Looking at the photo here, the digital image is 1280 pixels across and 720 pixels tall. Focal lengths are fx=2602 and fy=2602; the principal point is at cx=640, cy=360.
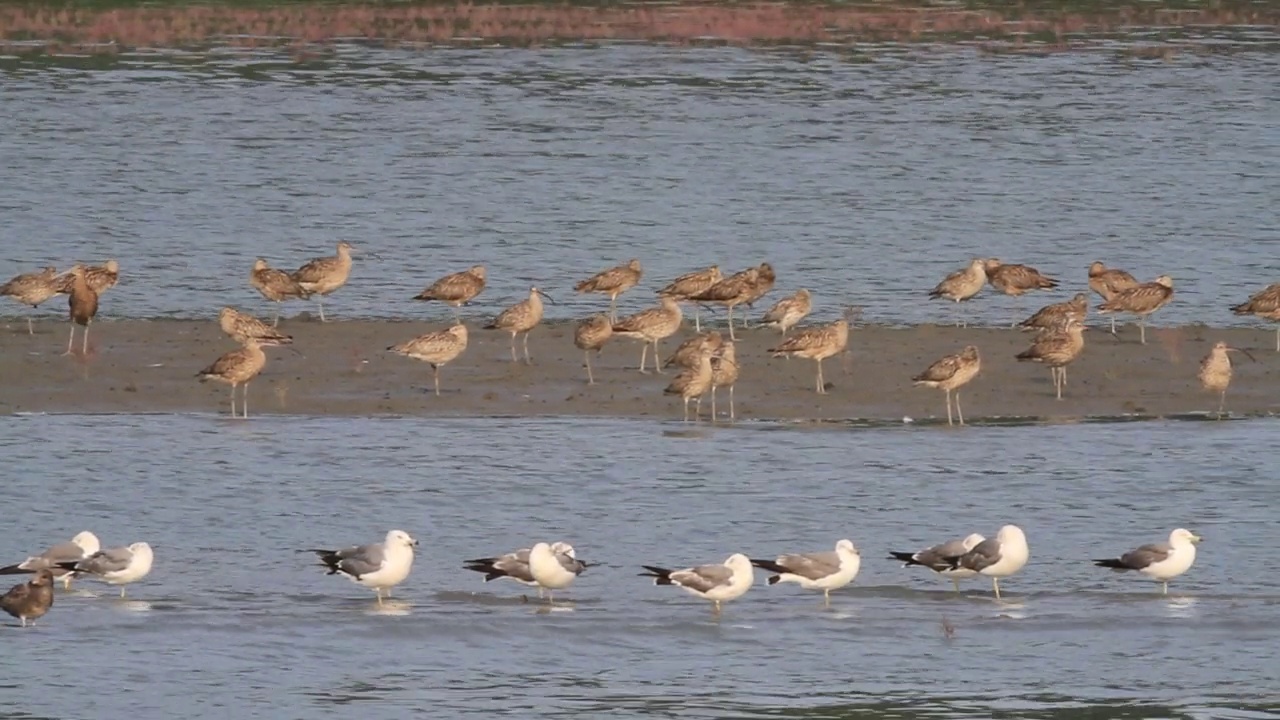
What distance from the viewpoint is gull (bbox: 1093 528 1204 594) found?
698 inches

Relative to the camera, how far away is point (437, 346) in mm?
23656

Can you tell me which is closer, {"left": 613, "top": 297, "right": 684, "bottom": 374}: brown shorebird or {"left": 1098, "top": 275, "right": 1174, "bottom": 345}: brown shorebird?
{"left": 613, "top": 297, "right": 684, "bottom": 374}: brown shorebird

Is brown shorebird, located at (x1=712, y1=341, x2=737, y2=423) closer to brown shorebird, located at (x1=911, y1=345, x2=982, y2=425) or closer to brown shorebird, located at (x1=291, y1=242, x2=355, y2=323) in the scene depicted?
brown shorebird, located at (x1=911, y1=345, x2=982, y2=425)

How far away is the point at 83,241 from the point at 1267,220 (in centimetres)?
1554

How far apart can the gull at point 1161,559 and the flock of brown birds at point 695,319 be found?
503cm

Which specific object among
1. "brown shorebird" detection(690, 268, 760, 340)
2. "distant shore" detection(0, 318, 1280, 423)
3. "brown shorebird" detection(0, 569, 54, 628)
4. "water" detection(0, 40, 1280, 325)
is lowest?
"water" detection(0, 40, 1280, 325)

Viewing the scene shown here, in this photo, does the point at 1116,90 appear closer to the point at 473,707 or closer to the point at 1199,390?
the point at 1199,390

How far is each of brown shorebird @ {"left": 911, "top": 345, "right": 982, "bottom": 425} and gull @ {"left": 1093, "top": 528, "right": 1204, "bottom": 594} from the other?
499 centimetres

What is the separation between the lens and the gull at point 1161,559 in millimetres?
17734

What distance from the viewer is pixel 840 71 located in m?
48.5

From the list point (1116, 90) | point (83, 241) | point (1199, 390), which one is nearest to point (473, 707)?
point (1199, 390)

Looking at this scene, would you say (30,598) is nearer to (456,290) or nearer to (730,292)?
(456,290)

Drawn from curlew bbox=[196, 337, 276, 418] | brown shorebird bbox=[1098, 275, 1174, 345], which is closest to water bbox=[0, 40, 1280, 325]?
brown shorebird bbox=[1098, 275, 1174, 345]

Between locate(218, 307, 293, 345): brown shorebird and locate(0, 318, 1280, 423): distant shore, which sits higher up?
locate(218, 307, 293, 345): brown shorebird
